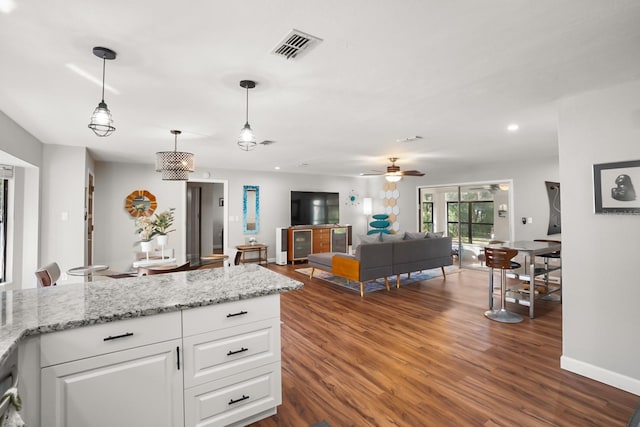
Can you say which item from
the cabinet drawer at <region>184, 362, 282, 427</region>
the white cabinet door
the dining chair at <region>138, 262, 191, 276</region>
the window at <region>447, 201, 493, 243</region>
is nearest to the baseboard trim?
the cabinet drawer at <region>184, 362, 282, 427</region>

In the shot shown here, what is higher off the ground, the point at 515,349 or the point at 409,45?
the point at 409,45

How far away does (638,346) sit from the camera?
2.29m

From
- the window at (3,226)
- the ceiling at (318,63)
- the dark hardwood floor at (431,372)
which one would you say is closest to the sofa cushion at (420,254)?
the dark hardwood floor at (431,372)

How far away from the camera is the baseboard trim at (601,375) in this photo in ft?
7.55

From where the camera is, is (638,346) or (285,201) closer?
(638,346)

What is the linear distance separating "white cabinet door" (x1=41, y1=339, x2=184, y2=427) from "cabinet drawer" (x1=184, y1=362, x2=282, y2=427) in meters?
0.08

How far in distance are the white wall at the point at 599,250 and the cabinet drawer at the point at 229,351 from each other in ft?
8.33

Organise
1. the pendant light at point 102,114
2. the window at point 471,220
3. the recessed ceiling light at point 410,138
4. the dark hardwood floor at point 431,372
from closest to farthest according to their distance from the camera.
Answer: the pendant light at point 102,114
the dark hardwood floor at point 431,372
the recessed ceiling light at point 410,138
the window at point 471,220

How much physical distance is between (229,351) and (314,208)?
6.95 meters

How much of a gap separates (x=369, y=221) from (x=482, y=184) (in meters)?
3.69

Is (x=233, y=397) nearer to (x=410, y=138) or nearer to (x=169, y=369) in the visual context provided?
(x=169, y=369)

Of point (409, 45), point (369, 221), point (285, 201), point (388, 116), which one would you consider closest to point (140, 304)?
point (409, 45)

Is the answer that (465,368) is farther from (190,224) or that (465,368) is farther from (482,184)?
(190,224)

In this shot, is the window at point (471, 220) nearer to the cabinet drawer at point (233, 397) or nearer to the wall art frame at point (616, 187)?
the wall art frame at point (616, 187)
